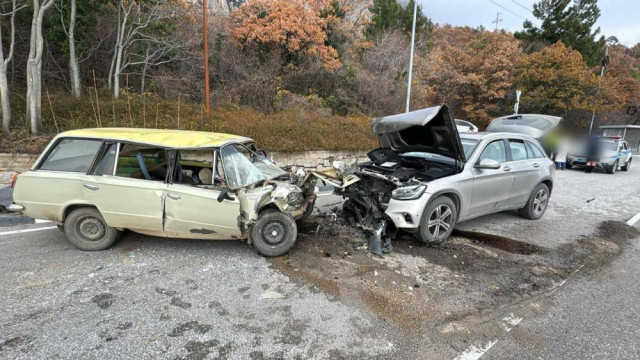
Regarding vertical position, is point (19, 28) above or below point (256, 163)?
above

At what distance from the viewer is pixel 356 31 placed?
67.4 ft

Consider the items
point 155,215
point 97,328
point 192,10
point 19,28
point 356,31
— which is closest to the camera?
point 97,328

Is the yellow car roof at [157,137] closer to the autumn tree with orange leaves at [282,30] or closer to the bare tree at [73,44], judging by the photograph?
the bare tree at [73,44]

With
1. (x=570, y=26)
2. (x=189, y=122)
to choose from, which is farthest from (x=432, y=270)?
(x=570, y=26)

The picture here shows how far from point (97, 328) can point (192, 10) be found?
52.5 feet

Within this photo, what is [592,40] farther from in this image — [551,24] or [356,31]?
[356,31]

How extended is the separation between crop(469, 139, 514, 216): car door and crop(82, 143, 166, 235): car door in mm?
4485

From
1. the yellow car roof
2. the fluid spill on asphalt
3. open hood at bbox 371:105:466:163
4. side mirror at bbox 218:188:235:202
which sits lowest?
the fluid spill on asphalt

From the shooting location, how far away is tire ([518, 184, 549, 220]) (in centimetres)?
596

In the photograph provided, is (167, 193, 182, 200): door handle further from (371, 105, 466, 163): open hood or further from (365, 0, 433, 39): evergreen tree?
(365, 0, 433, 39): evergreen tree

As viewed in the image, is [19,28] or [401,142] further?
[19,28]

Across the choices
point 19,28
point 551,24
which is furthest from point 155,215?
point 551,24

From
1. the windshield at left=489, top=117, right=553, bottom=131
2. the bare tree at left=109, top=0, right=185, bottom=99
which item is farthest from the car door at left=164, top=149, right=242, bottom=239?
the bare tree at left=109, top=0, right=185, bottom=99

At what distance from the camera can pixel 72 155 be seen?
13.5 feet
